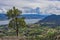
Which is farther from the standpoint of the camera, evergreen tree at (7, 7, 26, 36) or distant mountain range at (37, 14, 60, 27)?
distant mountain range at (37, 14, 60, 27)

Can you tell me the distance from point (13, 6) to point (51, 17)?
4.87 feet

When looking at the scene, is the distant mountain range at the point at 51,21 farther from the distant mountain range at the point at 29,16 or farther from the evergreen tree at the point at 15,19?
the evergreen tree at the point at 15,19

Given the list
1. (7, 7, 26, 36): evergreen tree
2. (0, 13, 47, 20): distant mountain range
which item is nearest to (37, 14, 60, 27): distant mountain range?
(0, 13, 47, 20): distant mountain range

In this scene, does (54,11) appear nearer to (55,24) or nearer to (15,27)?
(55,24)

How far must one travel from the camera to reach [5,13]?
6719 mm

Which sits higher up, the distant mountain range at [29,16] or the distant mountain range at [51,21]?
the distant mountain range at [29,16]

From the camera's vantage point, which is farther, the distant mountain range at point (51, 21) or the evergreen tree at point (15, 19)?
the distant mountain range at point (51, 21)

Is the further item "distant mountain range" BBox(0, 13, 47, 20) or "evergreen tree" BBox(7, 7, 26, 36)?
"distant mountain range" BBox(0, 13, 47, 20)

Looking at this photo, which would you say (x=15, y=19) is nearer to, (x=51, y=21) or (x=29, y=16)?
(x=29, y=16)

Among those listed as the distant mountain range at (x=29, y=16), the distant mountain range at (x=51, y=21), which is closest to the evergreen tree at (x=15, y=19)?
the distant mountain range at (x=29, y=16)

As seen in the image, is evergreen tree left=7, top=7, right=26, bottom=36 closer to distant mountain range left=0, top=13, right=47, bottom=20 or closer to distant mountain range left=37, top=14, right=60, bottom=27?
distant mountain range left=0, top=13, right=47, bottom=20

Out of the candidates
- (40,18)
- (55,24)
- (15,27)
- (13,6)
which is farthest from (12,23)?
(55,24)

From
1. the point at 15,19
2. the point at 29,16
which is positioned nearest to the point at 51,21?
the point at 29,16

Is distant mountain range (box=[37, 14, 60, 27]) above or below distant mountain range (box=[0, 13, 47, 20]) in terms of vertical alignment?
below
